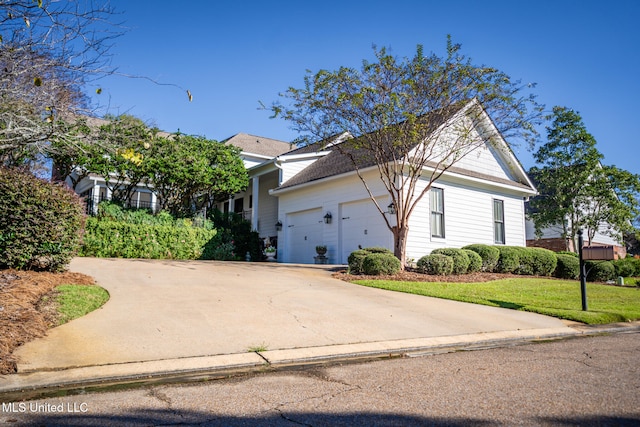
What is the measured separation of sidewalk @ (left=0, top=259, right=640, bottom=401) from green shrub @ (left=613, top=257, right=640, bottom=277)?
11.7 m

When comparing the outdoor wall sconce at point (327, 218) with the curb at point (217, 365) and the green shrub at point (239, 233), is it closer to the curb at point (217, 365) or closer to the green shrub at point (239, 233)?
the green shrub at point (239, 233)

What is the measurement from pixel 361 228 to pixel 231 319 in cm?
1083

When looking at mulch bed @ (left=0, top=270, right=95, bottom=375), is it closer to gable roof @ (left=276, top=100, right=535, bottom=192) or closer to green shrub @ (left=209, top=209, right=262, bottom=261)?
gable roof @ (left=276, top=100, right=535, bottom=192)

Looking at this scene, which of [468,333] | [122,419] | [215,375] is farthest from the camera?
[468,333]

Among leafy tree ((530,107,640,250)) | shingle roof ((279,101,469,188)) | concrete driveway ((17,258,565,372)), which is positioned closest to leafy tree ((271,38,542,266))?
shingle roof ((279,101,469,188))

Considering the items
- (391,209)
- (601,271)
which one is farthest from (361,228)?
(601,271)

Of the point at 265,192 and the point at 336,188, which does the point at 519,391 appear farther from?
the point at 265,192

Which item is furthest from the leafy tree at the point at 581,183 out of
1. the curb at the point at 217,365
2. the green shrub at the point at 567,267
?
the curb at the point at 217,365

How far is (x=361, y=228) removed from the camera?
55.1 feet

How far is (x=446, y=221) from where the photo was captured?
17.0 m

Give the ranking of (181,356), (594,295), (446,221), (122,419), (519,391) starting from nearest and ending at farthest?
(122,419)
(519,391)
(181,356)
(594,295)
(446,221)

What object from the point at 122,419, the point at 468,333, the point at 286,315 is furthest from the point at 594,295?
the point at 122,419

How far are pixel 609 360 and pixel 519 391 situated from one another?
193 cm

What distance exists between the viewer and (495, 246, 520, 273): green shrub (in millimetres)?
15938
